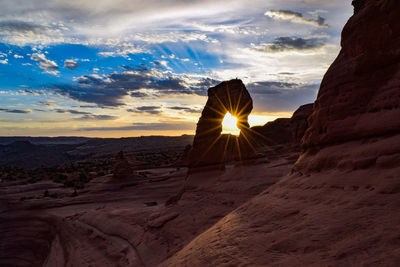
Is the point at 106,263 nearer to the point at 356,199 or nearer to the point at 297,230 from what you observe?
the point at 297,230

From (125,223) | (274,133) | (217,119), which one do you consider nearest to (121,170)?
(125,223)

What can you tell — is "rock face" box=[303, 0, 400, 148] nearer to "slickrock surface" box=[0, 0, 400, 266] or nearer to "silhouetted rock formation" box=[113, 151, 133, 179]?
"slickrock surface" box=[0, 0, 400, 266]

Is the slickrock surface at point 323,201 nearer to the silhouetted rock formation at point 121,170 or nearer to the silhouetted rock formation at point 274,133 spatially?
the silhouetted rock formation at point 121,170

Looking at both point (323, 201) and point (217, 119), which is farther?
point (217, 119)

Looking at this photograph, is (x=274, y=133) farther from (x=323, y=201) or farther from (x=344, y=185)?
(x=323, y=201)

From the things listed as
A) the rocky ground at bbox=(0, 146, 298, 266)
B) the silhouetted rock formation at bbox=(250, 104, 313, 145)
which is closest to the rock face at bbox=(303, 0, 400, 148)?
the rocky ground at bbox=(0, 146, 298, 266)

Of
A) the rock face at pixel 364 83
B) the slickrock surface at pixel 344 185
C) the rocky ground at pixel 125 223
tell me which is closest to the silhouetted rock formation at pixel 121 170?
the rocky ground at pixel 125 223

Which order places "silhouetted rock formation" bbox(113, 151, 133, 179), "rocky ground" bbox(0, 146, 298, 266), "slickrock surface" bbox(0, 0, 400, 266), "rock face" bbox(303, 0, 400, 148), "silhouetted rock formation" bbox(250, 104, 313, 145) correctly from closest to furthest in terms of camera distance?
"slickrock surface" bbox(0, 0, 400, 266)
"rock face" bbox(303, 0, 400, 148)
"rocky ground" bbox(0, 146, 298, 266)
"silhouetted rock formation" bbox(113, 151, 133, 179)
"silhouetted rock formation" bbox(250, 104, 313, 145)

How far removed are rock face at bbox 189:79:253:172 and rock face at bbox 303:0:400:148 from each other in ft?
35.1

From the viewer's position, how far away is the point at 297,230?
5.79 m

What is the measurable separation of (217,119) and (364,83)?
13143mm

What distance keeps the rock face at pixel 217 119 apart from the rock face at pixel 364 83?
10.7m

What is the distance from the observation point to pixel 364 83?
319 inches

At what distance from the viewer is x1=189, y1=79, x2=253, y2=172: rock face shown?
65.7 feet
